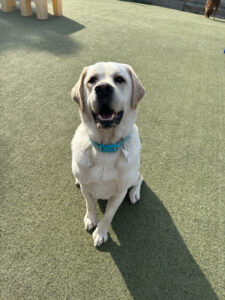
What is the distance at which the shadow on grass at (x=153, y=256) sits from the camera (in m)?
1.60

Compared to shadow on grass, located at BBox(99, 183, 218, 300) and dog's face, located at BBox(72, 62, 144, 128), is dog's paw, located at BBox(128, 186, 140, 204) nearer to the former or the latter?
shadow on grass, located at BBox(99, 183, 218, 300)

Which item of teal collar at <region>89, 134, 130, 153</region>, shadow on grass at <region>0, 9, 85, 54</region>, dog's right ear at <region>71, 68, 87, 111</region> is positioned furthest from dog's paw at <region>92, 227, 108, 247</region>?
shadow on grass at <region>0, 9, 85, 54</region>

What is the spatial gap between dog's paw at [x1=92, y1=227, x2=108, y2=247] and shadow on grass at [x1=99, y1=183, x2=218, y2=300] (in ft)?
0.14

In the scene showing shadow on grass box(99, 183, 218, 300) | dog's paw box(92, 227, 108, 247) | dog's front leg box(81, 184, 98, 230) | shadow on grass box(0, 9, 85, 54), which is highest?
shadow on grass box(0, 9, 85, 54)

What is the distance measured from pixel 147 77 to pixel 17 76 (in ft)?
7.06

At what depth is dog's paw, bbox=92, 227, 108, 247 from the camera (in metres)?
1.76

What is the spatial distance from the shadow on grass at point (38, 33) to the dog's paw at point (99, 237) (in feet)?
12.3

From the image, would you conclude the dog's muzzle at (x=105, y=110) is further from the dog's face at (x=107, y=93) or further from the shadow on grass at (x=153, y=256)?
the shadow on grass at (x=153, y=256)

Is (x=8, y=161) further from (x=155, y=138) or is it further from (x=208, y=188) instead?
(x=208, y=188)

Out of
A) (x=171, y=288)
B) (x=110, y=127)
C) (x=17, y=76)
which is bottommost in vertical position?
(x=171, y=288)

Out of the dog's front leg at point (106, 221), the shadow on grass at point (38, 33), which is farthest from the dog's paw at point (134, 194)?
the shadow on grass at point (38, 33)

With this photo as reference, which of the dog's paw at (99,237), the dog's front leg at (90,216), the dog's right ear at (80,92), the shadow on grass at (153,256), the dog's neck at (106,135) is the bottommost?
the shadow on grass at (153,256)

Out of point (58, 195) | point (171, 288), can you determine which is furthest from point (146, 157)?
point (171, 288)

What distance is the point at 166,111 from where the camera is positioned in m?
3.22
